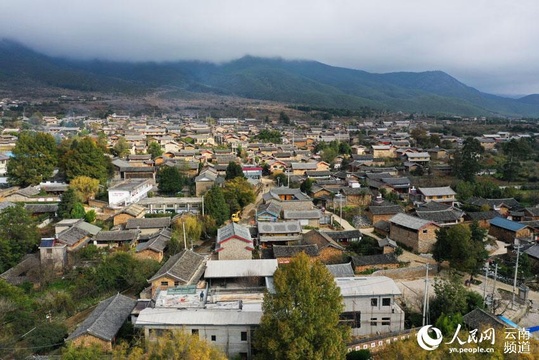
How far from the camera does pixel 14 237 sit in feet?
60.0

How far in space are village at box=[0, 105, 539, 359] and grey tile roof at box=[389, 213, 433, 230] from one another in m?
0.11

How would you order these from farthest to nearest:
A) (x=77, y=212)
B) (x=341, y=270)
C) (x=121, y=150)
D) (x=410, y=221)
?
(x=121, y=150)
(x=77, y=212)
(x=410, y=221)
(x=341, y=270)

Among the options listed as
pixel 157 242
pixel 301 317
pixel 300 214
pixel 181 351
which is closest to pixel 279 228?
pixel 300 214

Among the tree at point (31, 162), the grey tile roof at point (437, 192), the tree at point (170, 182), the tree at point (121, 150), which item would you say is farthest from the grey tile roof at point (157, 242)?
the tree at point (121, 150)

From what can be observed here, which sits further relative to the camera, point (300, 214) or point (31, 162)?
point (31, 162)

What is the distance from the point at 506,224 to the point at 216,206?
16.0m

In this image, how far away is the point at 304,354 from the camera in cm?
967

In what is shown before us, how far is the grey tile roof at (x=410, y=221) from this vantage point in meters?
20.1

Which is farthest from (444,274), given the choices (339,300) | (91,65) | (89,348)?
(91,65)

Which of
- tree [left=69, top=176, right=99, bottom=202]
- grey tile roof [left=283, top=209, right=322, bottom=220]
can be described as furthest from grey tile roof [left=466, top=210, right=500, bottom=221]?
tree [left=69, top=176, right=99, bottom=202]

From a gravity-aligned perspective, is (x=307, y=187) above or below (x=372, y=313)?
above

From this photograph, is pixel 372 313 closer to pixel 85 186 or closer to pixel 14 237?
pixel 14 237

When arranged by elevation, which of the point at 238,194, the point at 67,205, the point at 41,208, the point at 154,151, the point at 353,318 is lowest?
the point at 353,318

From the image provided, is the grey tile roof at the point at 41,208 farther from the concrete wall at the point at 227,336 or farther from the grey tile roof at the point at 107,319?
the concrete wall at the point at 227,336
